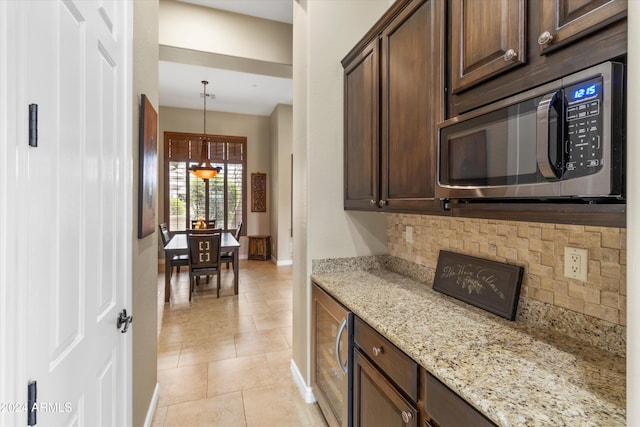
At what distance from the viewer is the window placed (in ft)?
23.9

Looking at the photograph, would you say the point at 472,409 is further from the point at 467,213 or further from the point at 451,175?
the point at 451,175

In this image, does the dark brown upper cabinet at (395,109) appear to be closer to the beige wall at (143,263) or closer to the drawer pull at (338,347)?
the drawer pull at (338,347)

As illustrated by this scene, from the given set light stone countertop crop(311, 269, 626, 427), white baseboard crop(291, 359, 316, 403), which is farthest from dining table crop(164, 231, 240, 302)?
light stone countertop crop(311, 269, 626, 427)

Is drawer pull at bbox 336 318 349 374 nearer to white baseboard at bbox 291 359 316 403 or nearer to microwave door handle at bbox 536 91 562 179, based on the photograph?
white baseboard at bbox 291 359 316 403

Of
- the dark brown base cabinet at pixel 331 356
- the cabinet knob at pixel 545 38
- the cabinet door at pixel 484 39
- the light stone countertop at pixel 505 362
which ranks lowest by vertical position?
the dark brown base cabinet at pixel 331 356

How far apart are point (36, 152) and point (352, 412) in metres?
1.69

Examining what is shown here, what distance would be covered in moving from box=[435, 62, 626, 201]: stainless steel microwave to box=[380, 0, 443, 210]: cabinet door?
25 centimetres

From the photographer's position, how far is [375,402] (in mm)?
1379

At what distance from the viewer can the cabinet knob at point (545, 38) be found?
0.87 m

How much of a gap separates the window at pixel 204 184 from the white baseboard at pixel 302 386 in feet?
18.7

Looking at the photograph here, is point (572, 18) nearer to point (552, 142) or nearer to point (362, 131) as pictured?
point (552, 142)

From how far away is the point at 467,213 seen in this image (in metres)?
1.21

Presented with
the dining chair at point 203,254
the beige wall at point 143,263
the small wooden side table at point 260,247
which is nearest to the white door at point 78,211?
the beige wall at point 143,263

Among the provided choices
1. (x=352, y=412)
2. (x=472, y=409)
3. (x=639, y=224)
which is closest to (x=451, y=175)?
(x=639, y=224)
